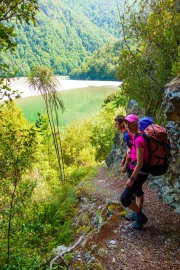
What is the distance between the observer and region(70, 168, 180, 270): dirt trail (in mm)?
5078

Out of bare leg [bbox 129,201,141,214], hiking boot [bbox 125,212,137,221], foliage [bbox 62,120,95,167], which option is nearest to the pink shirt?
bare leg [bbox 129,201,141,214]

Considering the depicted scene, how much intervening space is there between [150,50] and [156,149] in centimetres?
648

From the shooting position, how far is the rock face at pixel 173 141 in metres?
6.25

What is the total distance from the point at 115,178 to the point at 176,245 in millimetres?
6722

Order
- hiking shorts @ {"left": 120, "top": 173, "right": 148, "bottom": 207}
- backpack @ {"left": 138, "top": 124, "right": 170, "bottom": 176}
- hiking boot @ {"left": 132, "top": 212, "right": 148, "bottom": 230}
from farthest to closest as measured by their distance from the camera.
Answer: hiking boot @ {"left": 132, "top": 212, "right": 148, "bottom": 230} < hiking shorts @ {"left": 120, "top": 173, "right": 148, "bottom": 207} < backpack @ {"left": 138, "top": 124, "right": 170, "bottom": 176}

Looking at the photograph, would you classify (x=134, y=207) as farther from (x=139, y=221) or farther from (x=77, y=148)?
(x=77, y=148)

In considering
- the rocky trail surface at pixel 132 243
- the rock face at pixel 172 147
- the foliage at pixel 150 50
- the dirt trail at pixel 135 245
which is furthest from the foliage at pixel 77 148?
the dirt trail at pixel 135 245

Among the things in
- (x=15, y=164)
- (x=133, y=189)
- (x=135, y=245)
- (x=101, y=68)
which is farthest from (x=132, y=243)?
(x=101, y=68)

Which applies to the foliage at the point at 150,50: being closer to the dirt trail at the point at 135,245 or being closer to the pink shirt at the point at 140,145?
the pink shirt at the point at 140,145

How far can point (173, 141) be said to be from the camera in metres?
6.44

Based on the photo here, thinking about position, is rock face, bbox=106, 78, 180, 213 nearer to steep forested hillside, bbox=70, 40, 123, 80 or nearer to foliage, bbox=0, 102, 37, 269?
foliage, bbox=0, 102, 37, 269

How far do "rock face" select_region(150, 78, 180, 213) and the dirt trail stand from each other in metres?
0.29

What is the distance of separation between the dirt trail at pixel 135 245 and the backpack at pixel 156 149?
1374 millimetres

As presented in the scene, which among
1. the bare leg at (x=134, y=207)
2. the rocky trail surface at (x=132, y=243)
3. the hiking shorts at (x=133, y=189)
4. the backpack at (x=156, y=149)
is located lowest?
the rocky trail surface at (x=132, y=243)
